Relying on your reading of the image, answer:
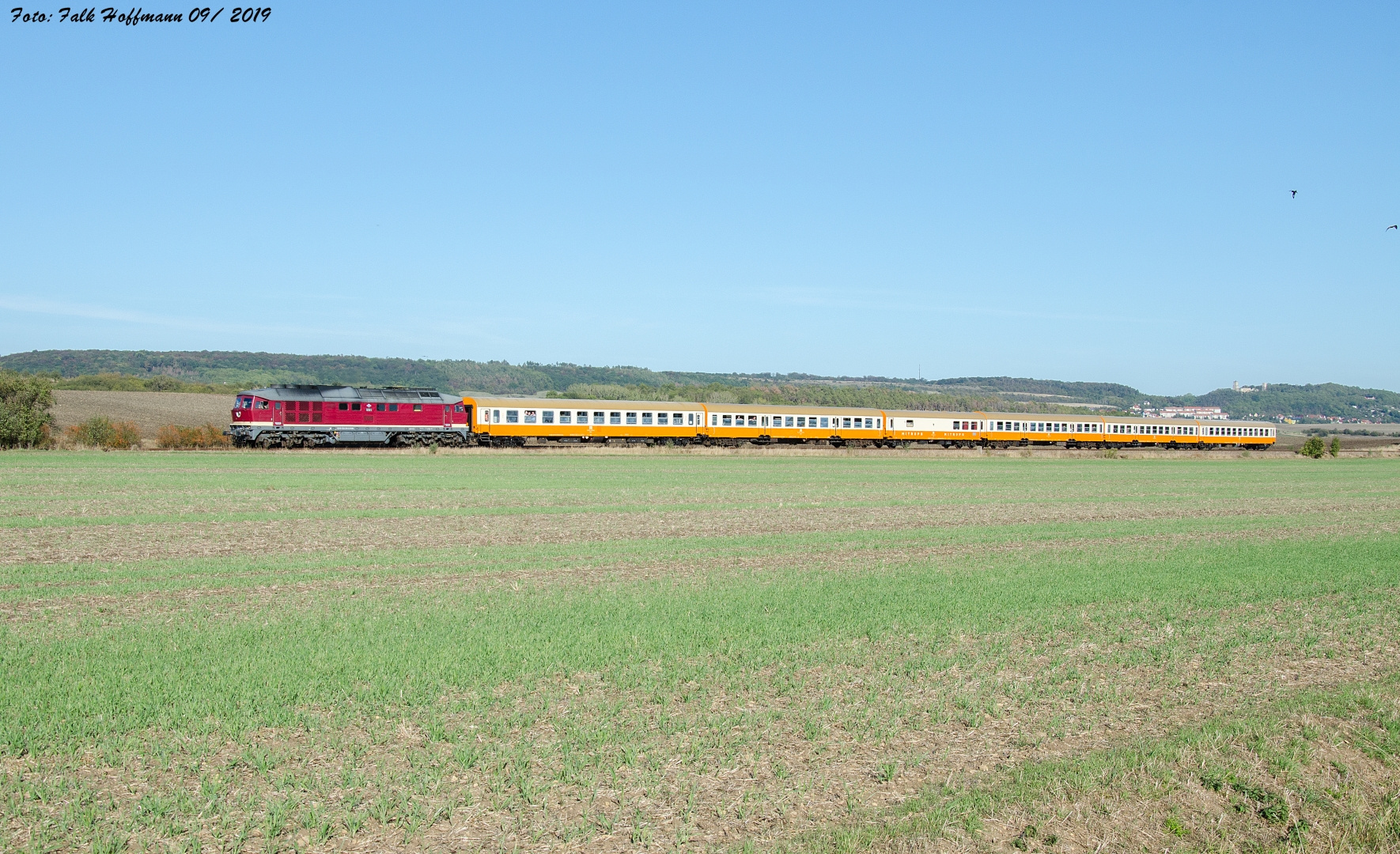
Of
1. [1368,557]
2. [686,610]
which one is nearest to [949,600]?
[686,610]

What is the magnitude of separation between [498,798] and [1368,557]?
21.3 metres

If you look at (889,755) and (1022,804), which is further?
(889,755)

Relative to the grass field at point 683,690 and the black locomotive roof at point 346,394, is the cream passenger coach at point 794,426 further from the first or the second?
the grass field at point 683,690

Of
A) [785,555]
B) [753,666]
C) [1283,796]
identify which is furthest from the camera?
[785,555]

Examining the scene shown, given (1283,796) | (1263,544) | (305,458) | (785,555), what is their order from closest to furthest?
(1283,796) → (785,555) → (1263,544) → (305,458)

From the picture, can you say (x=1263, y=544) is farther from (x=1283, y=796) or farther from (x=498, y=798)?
(x=498, y=798)

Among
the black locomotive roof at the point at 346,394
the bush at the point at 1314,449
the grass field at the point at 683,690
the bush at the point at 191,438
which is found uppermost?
the black locomotive roof at the point at 346,394

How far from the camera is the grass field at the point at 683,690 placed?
7.08 meters

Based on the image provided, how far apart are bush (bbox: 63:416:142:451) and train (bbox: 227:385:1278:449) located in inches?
209

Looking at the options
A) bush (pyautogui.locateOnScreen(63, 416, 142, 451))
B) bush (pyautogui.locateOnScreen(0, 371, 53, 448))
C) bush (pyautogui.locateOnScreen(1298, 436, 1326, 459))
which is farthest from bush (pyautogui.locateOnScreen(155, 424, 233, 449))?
bush (pyautogui.locateOnScreen(1298, 436, 1326, 459))

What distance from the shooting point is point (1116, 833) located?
23.4 ft

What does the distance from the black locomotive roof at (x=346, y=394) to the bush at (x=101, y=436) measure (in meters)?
6.22

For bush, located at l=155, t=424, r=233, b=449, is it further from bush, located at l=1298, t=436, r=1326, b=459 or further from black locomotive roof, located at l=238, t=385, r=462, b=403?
bush, located at l=1298, t=436, r=1326, b=459

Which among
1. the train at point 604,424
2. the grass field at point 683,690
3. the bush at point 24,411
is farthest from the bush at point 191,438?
the grass field at point 683,690
